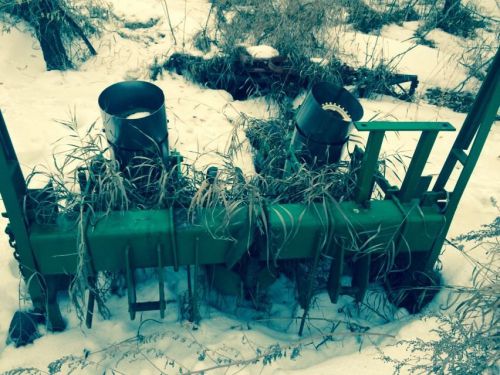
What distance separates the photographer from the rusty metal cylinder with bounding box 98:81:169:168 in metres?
2.71

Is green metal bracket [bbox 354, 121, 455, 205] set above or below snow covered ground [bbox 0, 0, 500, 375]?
above

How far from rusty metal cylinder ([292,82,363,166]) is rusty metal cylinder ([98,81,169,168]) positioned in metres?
0.89

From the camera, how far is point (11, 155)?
2.43m

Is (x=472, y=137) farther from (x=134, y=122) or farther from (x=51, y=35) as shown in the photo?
(x=51, y=35)

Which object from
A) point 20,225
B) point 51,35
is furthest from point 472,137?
point 51,35

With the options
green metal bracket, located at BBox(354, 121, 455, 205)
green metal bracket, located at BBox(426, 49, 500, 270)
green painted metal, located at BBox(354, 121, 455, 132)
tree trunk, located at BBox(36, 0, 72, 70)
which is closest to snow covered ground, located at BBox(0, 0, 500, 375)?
tree trunk, located at BBox(36, 0, 72, 70)

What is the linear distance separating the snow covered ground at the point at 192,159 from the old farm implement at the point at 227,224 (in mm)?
184

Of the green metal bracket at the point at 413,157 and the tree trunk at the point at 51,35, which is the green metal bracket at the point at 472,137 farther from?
the tree trunk at the point at 51,35

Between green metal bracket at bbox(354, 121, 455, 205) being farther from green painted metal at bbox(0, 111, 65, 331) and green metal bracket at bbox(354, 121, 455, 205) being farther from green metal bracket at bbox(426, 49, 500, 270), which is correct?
green painted metal at bbox(0, 111, 65, 331)

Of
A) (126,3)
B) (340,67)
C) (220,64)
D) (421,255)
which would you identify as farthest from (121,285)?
(126,3)

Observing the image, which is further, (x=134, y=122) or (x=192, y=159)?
(x=192, y=159)

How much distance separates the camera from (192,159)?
408 centimetres

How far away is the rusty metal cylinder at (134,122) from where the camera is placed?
8.88 feet

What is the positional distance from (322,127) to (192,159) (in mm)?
1415
